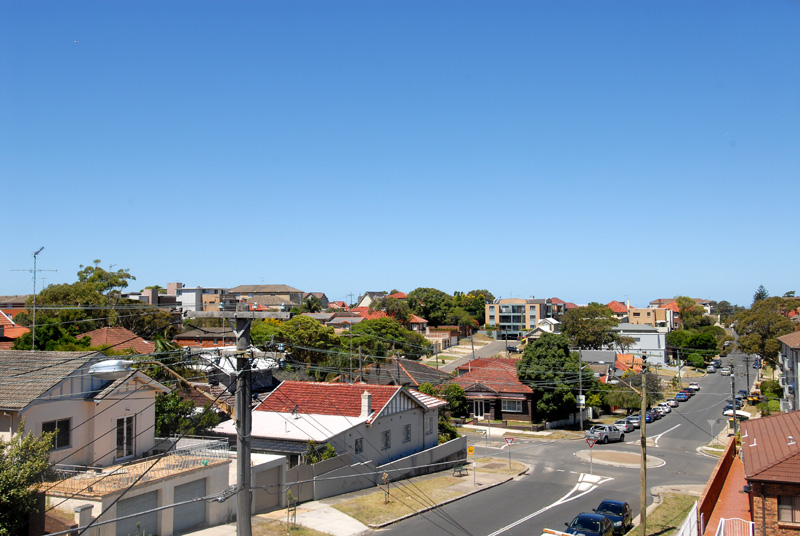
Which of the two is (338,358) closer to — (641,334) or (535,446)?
(535,446)

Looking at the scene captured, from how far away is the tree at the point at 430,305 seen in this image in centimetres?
13162

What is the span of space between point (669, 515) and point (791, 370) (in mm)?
31070

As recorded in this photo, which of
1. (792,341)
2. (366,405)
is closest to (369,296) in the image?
(792,341)

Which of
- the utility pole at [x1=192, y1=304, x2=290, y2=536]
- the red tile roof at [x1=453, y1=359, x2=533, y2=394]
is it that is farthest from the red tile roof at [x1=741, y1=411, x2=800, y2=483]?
the red tile roof at [x1=453, y1=359, x2=533, y2=394]

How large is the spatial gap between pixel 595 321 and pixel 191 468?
8849cm

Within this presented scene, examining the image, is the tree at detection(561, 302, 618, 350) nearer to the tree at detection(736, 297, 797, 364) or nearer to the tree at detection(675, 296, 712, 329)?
the tree at detection(736, 297, 797, 364)

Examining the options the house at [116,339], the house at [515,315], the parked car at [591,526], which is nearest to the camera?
the parked car at [591,526]

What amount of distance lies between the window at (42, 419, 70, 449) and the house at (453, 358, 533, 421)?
4199 cm

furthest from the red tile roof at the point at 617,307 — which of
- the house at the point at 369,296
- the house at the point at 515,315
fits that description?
the house at the point at 369,296

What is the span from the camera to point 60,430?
23.3m

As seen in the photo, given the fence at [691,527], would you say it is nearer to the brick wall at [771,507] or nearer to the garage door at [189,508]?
the brick wall at [771,507]

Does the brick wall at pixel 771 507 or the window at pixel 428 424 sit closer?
the brick wall at pixel 771 507

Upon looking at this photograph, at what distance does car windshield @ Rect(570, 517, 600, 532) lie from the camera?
23734 millimetres

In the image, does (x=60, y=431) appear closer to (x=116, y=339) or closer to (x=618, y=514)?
(x=618, y=514)
